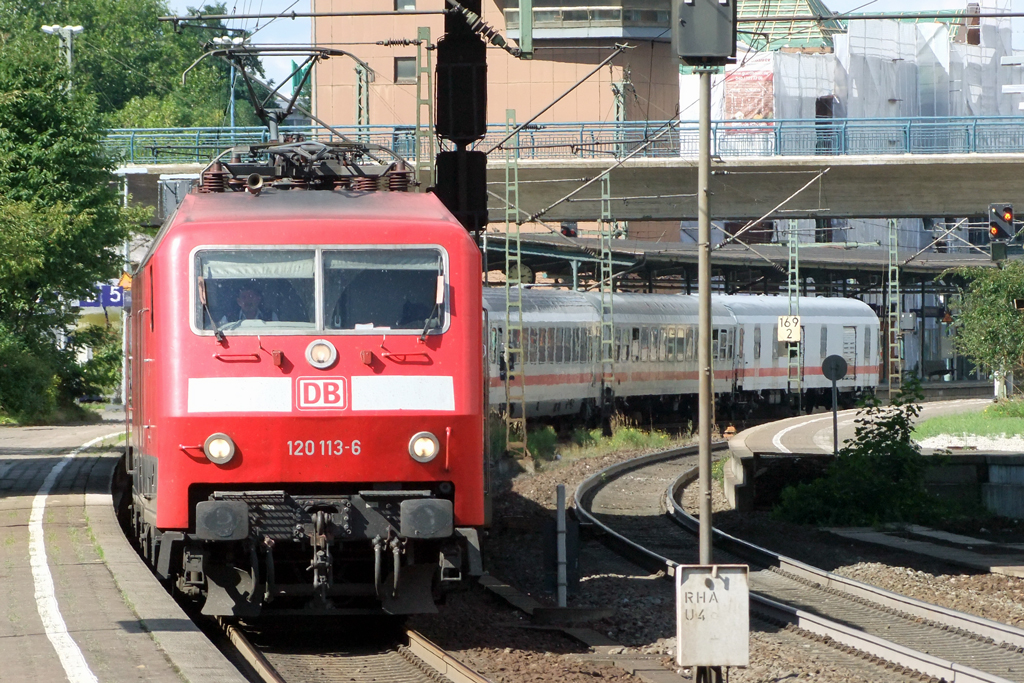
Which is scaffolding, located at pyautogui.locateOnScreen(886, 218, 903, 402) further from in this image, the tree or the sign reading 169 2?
the tree

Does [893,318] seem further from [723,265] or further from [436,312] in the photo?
[436,312]

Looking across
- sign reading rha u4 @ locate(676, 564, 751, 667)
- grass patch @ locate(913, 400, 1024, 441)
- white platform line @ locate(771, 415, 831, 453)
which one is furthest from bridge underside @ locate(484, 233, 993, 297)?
sign reading rha u4 @ locate(676, 564, 751, 667)

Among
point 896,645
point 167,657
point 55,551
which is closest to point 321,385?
point 167,657

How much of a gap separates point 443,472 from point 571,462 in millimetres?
16933

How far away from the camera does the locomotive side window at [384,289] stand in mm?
8953

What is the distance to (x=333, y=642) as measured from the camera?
9898 mm

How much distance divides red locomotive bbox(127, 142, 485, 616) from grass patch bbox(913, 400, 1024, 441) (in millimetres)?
18375

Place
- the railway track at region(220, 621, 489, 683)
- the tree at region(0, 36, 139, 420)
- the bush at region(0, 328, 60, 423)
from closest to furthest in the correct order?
the railway track at region(220, 621, 489, 683) < the tree at region(0, 36, 139, 420) < the bush at region(0, 328, 60, 423)

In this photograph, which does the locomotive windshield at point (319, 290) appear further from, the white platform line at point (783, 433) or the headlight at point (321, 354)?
the white platform line at point (783, 433)

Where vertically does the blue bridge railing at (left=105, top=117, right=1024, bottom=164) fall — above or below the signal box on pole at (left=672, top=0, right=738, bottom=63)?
above

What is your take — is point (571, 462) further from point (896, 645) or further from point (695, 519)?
point (896, 645)

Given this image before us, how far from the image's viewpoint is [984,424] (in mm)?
28531

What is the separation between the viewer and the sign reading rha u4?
25.0ft

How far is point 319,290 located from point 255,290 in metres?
0.42
